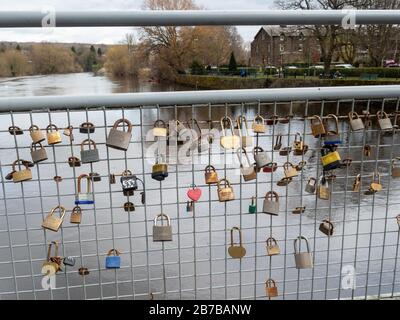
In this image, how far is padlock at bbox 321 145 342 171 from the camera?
206 centimetres

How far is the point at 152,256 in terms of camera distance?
17.7 ft

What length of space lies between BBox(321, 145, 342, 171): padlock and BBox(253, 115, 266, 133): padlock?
0.33m

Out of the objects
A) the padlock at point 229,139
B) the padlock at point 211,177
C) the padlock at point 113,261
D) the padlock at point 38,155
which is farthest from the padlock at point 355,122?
the padlock at point 38,155

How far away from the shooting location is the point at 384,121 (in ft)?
6.96

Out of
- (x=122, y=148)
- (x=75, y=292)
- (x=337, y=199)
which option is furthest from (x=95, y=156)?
(x=337, y=199)

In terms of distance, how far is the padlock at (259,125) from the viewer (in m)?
2.01

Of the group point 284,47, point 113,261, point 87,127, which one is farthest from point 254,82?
point 87,127

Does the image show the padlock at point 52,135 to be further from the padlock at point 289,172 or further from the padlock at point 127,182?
the padlock at point 289,172

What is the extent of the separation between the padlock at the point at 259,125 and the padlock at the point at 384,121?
1.85 feet

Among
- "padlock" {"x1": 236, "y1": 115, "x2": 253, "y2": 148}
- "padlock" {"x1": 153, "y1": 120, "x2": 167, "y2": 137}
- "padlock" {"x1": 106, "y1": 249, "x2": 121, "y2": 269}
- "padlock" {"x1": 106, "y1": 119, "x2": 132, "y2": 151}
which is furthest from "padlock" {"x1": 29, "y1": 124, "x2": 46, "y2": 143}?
"padlock" {"x1": 236, "y1": 115, "x2": 253, "y2": 148}

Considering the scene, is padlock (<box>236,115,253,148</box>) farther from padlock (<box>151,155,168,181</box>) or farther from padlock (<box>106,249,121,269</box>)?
padlock (<box>106,249,121,269</box>)

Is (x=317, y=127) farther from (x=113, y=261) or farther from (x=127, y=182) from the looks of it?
(x=113, y=261)

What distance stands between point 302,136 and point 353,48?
35961 mm

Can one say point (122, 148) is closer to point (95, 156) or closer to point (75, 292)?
point (95, 156)
